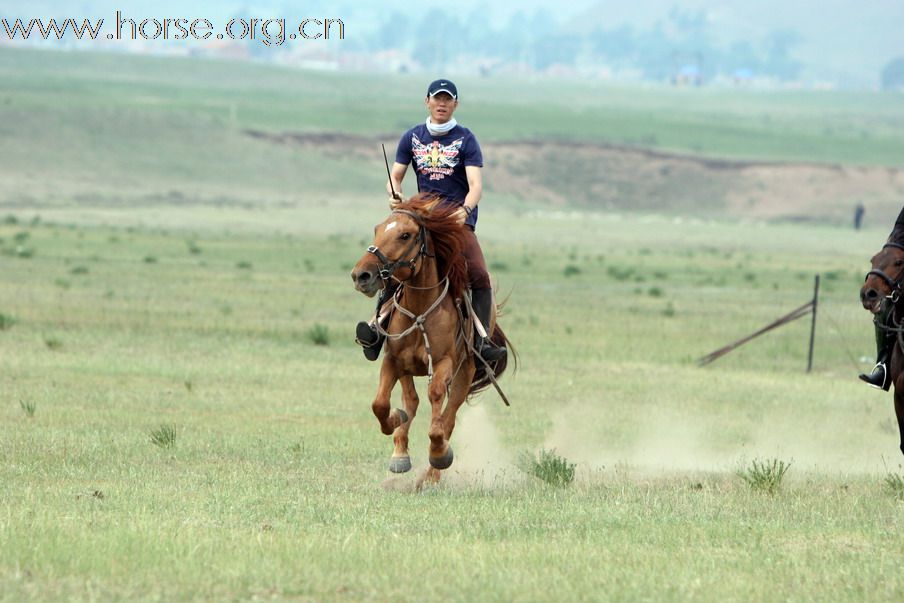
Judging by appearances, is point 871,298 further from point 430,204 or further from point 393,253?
point 393,253

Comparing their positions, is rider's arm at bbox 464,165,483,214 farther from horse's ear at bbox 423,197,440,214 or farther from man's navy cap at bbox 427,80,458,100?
man's navy cap at bbox 427,80,458,100

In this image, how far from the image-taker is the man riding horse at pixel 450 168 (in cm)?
1225

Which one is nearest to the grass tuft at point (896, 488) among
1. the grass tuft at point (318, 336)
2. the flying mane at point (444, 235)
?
the flying mane at point (444, 235)

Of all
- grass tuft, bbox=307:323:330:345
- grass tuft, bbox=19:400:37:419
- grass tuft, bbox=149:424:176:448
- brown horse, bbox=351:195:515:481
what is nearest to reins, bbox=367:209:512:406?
brown horse, bbox=351:195:515:481

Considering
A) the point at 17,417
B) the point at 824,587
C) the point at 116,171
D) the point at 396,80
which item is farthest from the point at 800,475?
the point at 396,80

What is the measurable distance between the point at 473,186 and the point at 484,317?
1009 mm

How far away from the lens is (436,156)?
40.4 ft

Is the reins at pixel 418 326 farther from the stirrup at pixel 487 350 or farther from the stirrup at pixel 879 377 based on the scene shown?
the stirrup at pixel 879 377

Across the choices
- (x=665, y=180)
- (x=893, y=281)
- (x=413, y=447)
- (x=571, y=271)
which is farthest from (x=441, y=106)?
(x=665, y=180)

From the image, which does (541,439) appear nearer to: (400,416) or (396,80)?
(400,416)

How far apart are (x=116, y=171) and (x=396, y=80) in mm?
117566

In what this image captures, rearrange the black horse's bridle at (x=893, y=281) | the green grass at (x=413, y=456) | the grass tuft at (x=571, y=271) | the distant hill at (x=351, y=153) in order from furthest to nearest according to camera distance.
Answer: the distant hill at (x=351, y=153)
the grass tuft at (x=571, y=271)
the black horse's bridle at (x=893, y=281)
the green grass at (x=413, y=456)

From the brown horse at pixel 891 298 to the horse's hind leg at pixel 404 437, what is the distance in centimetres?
331

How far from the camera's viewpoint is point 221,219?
216 ft
